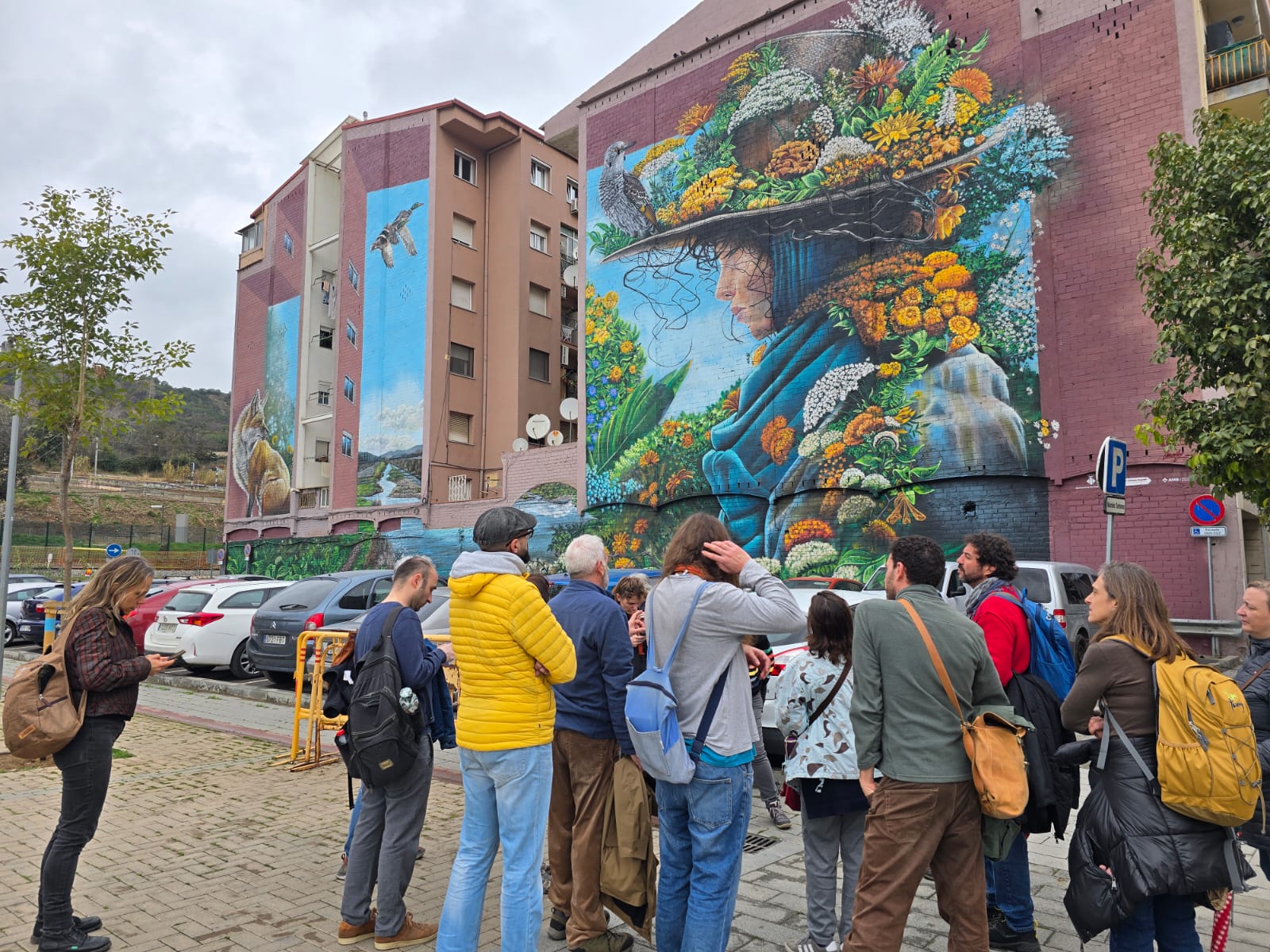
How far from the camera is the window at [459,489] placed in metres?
29.2

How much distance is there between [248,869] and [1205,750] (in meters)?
5.27

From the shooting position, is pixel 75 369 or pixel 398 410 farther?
pixel 398 410

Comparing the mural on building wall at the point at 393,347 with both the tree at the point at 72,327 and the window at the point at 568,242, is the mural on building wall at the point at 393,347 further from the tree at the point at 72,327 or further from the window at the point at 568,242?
the tree at the point at 72,327

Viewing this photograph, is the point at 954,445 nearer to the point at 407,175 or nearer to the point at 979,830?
the point at 979,830

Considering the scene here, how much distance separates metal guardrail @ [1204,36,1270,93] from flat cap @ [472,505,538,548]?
59.3 ft

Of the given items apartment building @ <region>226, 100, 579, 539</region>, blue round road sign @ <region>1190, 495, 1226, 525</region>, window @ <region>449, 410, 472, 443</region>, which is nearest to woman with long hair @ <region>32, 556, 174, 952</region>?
blue round road sign @ <region>1190, 495, 1226, 525</region>

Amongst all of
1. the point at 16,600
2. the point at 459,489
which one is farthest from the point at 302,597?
the point at 459,489

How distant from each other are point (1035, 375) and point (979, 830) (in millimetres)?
14877

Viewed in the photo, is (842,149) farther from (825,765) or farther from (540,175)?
(825,765)

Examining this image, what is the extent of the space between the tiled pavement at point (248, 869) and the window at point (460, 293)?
2342 centimetres

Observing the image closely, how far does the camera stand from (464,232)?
3073 cm

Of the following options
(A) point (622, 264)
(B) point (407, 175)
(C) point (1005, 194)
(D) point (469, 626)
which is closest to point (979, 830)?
(D) point (469, 626)

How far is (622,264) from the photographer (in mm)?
23219

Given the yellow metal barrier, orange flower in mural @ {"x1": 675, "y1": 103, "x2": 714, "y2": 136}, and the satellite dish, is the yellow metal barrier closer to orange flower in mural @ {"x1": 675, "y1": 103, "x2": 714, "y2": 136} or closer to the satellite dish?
orange flower in mural @ {"x1": 675, "y1": 103, "x2": 714, "y2": 136}
